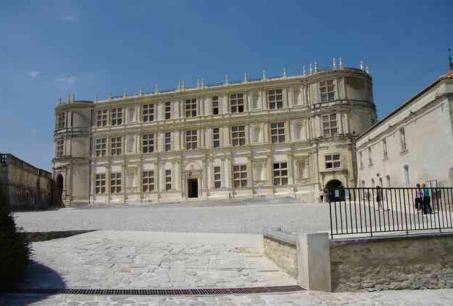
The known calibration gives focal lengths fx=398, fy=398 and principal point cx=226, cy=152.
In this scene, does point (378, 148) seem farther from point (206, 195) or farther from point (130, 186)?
point (130, 186)

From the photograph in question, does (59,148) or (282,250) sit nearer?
(282,250)

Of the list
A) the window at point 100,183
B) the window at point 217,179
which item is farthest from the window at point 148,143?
the window at point 217,179

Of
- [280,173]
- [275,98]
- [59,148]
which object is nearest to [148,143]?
[59,148]

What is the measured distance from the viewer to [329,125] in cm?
3700

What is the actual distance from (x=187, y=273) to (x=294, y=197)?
27.8 meters

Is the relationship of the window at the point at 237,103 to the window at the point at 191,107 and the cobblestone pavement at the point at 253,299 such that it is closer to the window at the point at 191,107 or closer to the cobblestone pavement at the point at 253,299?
the window at the point at 191,107

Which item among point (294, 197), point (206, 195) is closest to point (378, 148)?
point (294, 197)

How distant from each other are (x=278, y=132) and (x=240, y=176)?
225 inches

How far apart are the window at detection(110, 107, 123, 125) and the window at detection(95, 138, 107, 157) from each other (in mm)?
2283

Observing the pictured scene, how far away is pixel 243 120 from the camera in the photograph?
39844mm

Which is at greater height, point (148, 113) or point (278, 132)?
point (148, 113)

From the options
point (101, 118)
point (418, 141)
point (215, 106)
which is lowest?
point (418, 141)

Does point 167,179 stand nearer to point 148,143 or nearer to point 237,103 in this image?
point 148,143

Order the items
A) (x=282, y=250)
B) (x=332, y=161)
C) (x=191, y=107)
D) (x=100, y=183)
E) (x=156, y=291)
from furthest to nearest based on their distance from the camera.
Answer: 1. (x=100, y=183)
2. (x=191, y=107)
3. (x=332, y=161)
4. (x=282, y=250)
5. (x=156, y=291)
